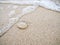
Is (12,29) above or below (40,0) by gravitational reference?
below

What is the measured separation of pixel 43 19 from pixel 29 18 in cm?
20

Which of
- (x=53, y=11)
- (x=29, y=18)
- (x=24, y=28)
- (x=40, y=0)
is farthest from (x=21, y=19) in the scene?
(x=40, y=0)

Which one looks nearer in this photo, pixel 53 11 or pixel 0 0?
pixel 53 11

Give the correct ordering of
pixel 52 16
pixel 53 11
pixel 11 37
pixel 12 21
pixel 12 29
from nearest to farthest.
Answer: pixel 11 37 → pixel 12 29 → pixel 12 21 → pixel 52 16 → pixel 53 11

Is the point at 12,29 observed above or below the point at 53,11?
below

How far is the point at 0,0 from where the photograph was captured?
209cm

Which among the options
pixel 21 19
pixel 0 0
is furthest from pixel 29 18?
pixel 0 0

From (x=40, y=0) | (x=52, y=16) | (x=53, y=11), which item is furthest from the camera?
(x=40, y=0)

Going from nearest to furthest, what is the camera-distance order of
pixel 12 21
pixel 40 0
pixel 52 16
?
pixel 12 21, pixel 52 16, pixel 40 0

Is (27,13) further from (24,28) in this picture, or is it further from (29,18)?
(24,28)

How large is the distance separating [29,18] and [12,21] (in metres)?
0.25

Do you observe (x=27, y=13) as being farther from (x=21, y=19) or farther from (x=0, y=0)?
(x=0, y=0)

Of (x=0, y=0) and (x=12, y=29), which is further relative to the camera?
(x=0, y=0)

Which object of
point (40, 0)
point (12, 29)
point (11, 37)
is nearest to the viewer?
point (11, 37)
